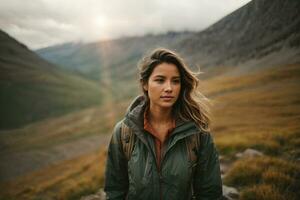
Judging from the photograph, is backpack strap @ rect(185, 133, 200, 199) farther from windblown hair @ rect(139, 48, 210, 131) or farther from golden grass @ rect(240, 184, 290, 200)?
golden grass @ rect(240, 184, 290, 200)

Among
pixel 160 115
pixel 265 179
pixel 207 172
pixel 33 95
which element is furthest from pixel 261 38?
pixel 207 172

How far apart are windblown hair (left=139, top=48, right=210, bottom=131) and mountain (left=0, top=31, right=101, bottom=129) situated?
4940 inches

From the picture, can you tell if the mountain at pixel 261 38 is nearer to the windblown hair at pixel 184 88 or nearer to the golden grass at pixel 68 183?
the golden grass at pixel 68 183

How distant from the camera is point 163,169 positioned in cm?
344

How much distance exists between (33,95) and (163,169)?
159 meters

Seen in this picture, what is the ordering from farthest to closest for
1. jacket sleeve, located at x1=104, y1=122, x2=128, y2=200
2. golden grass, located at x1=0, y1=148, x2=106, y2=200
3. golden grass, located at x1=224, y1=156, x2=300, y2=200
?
golden grass, located at x1=0, y1=148, x2=106, y2=200, golden grass, located at x1=224, y1=156, x2=300, y2=200, jacket sleeve, located at x1=104, y1=122, x2=128, y2=200

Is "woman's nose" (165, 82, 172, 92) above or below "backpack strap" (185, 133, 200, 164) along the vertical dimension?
above

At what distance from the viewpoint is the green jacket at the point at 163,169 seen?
3.43m

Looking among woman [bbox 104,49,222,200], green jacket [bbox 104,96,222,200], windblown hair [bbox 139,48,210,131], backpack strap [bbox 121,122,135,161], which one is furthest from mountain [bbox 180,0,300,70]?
backpack strap [bbox 121,122,135,161]

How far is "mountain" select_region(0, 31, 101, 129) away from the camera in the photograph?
131250 millimetres

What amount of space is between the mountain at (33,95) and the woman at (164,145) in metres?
125

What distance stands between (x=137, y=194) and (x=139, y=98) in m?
1.33

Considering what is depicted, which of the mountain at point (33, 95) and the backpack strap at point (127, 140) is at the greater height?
the mountain at point (33, 95)

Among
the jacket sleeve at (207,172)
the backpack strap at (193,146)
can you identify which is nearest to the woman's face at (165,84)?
the backpack strap at (193,146)
